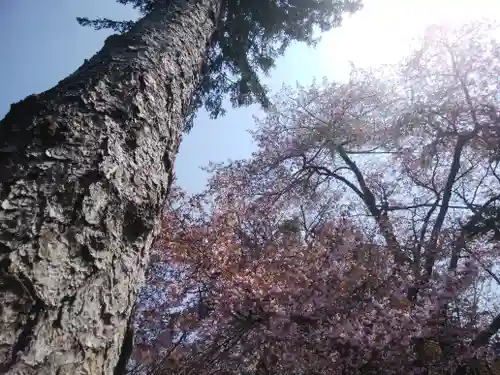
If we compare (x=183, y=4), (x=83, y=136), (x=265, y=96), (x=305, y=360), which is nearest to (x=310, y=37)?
(x=265, y=96)

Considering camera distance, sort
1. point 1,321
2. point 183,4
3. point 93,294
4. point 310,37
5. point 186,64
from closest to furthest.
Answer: point 1,321 < point 93,294 < point 186,64 < point 183,4 < point 310,37

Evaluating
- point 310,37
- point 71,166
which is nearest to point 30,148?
point 71,166

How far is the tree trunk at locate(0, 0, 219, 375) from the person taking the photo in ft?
3.04

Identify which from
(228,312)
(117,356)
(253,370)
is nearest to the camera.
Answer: (117,356)

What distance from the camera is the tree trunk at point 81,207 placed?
3.04 feet

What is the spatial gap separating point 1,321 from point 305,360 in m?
5.21

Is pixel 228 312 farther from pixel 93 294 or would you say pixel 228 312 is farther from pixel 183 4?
pixel 93 294

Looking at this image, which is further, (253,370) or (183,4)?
(253,370)

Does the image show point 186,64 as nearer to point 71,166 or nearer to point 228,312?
point 71,166

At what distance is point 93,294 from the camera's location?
1.11 m

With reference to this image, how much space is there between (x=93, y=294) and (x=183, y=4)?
7.57 ft

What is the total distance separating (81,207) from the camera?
3.76 ft

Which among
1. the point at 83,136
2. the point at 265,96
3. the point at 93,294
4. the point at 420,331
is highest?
the point at 265,96

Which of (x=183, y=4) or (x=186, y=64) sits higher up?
(x=183, y=4)
